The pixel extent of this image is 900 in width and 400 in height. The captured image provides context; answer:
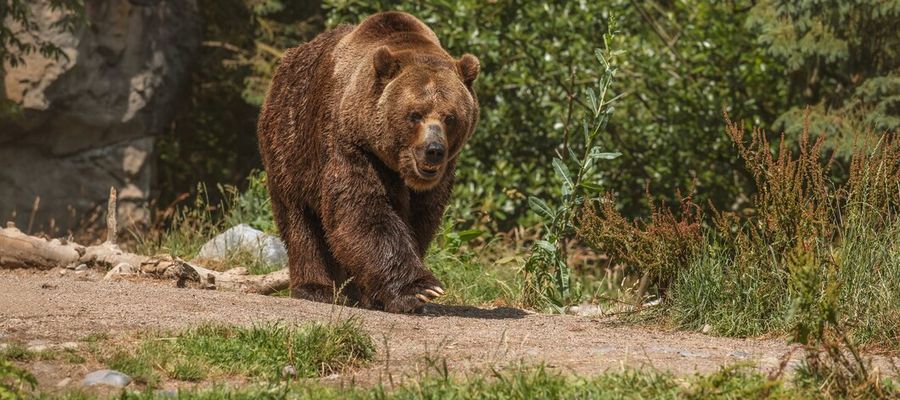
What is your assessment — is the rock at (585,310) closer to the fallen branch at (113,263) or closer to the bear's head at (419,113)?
the bear's head at (419,113)

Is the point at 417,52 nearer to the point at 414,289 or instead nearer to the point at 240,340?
the point at 414,289

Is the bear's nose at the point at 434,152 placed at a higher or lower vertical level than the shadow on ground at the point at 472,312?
higher

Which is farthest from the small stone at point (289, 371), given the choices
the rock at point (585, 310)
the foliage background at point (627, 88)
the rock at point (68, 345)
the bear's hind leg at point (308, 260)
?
the foliage background at point (627, 88)

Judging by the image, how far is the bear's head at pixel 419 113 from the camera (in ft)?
25.6

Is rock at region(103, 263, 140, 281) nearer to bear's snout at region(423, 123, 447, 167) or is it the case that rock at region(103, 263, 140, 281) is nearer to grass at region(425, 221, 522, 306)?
grass at region(425, 221, 522, 306)

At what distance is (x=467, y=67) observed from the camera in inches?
322

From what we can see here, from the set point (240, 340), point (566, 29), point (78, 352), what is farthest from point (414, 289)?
point (566, 29)

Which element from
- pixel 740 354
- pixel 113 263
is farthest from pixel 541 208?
pixel 113 263

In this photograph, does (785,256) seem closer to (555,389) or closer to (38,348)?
(555,389)

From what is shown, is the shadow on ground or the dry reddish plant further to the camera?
the shadow on ground

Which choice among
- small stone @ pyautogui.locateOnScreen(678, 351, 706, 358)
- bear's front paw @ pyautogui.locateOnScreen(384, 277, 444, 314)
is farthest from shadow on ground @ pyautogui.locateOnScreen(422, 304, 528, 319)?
small stone @ pyautogui.locateOnScreen(678, 351, 706, 358)

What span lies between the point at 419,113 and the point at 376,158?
0.42m

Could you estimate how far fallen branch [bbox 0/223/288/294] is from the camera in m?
9.25

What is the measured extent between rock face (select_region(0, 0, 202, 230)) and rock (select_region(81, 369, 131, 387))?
10.0m
